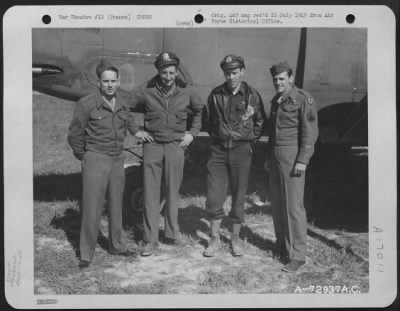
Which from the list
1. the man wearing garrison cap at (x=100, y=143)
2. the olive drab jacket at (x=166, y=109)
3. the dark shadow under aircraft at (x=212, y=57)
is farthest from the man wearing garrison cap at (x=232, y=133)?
the man wearing garrison cap at (x=100, y=143)

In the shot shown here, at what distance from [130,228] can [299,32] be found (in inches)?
99.5

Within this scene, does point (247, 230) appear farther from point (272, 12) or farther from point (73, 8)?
point (73, 8)

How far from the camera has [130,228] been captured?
186 inches

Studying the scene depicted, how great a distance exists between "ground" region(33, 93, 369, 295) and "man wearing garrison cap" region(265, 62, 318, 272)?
1.00 ft

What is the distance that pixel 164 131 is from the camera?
14.0 feet

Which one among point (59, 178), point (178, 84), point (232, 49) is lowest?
point (59, 178)

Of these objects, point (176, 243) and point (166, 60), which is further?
point (176, 243)

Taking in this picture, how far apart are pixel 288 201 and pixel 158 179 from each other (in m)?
1.20

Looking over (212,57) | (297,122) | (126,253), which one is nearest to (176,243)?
(126,253)

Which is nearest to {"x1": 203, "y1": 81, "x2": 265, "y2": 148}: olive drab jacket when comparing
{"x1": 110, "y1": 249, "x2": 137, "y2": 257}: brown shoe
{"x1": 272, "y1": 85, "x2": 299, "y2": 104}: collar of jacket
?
{"x1": 272, "y1": 85, "x2": 299, "y2": 104}: collar of jacket

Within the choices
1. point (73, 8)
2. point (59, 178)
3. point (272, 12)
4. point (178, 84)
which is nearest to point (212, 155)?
point (178, 84)

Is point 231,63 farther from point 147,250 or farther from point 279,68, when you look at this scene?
point 147,250

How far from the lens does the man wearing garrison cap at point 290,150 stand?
4035mm

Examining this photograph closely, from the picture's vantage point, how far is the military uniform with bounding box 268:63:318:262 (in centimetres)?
403
